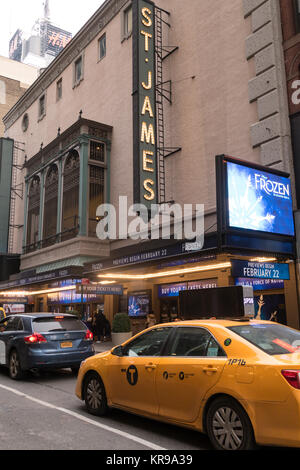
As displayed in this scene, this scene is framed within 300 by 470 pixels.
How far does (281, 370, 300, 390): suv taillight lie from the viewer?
4.11 metres

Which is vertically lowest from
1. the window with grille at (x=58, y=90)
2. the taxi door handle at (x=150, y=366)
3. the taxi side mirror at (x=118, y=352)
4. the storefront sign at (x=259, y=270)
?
the taxi door handle at (x=150, y=366)

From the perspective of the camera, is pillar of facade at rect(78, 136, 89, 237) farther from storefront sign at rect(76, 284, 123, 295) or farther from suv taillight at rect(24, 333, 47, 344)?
suv taillight at rect(24, 333, 47, 344)

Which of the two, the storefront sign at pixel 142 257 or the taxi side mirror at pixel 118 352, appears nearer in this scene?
the taxi side mirror at pixel 118 352

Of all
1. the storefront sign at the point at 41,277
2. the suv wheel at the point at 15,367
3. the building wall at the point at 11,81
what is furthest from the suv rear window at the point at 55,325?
the building wall at the point at 11,81

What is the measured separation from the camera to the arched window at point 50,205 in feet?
83.2

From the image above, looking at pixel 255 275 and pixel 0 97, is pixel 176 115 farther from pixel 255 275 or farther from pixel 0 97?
pixel 0 97

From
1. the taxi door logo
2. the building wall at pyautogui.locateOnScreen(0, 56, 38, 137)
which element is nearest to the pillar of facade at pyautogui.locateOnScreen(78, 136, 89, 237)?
the taxi door logo

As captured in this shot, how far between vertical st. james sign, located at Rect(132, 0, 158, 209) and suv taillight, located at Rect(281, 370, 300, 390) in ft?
41.9

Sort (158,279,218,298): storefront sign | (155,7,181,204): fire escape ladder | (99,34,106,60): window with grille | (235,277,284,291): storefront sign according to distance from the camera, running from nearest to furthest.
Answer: (235,277,284,291): storefront sign < (158,279,218,298): storefront sign < (155,7,181,204): fire escape ladder < (99,34,106,60): window with grille

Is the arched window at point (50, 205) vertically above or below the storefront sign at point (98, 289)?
above

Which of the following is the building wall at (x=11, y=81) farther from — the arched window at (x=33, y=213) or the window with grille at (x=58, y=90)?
the arched window at (x=33, y=213)

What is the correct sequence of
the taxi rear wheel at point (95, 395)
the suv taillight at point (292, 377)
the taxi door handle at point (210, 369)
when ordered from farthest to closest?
the taxi rear wheel at point (95, 395) < the taxi door handle at point (210, 369) < the suv taillight at point (292, 377)

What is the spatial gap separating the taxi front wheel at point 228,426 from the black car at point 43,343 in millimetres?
5775

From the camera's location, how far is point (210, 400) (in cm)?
480
